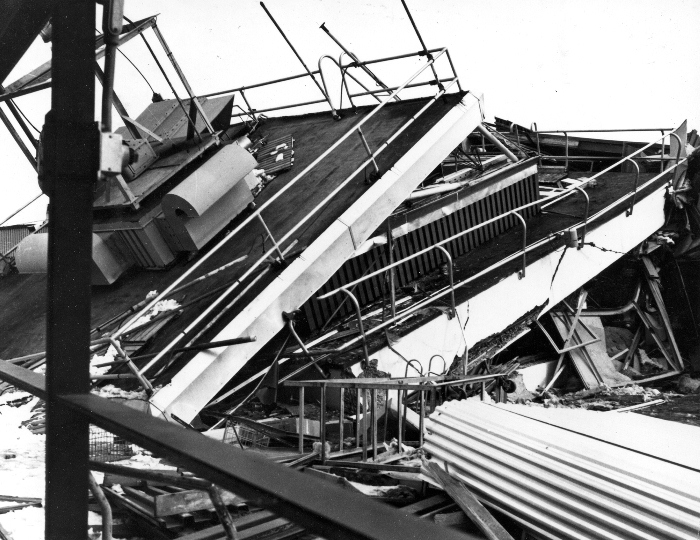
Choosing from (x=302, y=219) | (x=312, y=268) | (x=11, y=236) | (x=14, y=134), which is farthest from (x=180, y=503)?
(x=11, y=236)

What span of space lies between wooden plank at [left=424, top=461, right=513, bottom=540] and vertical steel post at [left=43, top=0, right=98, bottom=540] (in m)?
1.94

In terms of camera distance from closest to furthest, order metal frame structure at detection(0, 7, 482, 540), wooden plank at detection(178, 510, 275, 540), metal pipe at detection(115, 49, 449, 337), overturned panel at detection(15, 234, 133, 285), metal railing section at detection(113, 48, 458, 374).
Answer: metal frame structure at detection(0, 7, 482, 540) → wooden plank at detection(178, 510, 275, 540) → metal railing section at detection(113, 48, 458, 374) → metal pipe at detection(115, 49, 449, 337) → overturned panel at detection(15, 234, 133, 285)

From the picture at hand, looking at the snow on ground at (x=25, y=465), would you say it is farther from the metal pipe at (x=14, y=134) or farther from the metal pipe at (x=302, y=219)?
the metal pipe at (x=14, y=134)

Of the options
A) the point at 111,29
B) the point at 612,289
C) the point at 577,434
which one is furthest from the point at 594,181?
the point at 111,29

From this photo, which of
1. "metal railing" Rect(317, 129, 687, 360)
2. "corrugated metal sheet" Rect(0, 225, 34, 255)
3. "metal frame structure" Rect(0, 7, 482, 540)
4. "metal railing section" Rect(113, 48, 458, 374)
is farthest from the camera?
"corrugated metal sheet" Rect(0, 225, 34, 255)

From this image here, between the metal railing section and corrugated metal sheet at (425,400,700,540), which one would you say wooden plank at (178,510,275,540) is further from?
the metal railing section

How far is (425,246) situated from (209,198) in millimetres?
2108

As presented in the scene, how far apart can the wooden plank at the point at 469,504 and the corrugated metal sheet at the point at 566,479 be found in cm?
7

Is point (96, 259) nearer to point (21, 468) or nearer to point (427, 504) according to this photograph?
point (21, 468)

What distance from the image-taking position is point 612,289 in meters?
8.66

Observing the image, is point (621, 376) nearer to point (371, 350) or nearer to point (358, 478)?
point (371, 350)

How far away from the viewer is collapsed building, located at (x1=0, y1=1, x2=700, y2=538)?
104 inches

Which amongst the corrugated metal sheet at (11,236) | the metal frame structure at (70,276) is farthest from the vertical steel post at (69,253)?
the corrugated metal sheet at (11,236)

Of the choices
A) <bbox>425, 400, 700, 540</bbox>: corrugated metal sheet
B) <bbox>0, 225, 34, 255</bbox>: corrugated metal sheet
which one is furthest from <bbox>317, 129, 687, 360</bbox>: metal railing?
<bbox>0, 225, 34, 255</bbox>: corrugated metal sheet
